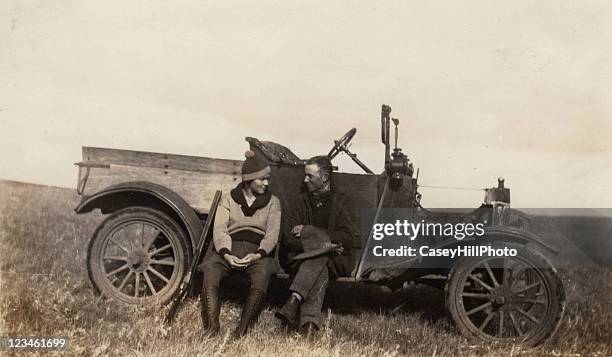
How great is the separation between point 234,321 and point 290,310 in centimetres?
68

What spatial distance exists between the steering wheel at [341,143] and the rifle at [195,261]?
1027mm

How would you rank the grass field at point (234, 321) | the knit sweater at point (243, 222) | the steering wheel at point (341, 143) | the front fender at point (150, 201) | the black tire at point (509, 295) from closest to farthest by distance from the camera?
the grass field at point (234, 321) → the black tire at point (509, 295) → the knit sweater at point (243, 222) → the front fender at point (150, 201) → the steering wheel at point (341, 143)

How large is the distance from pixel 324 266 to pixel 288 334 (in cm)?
58

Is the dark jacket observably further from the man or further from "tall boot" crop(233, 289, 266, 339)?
"tall boot" crop(233, 289, 266, 339)

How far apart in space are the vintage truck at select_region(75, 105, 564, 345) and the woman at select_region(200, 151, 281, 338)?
24 cm

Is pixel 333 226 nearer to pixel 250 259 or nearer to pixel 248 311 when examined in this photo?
pixel 250 259

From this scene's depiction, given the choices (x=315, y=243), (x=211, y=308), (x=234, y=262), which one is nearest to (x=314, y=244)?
(x=315, y=243)

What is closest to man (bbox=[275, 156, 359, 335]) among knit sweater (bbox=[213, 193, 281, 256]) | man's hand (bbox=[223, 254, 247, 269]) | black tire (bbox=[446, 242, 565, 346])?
knit sweater (bbox=[213, 193, 281, 256])

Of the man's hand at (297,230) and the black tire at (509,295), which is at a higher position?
the man's hand at (297,230)

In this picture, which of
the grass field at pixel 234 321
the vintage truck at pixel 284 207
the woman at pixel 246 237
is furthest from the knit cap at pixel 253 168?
the grass field at pixel 234 321

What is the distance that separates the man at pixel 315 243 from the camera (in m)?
4.32

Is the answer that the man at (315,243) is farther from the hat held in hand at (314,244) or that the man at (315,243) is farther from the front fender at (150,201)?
the front fender at (150,201)

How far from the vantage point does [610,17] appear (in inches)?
199

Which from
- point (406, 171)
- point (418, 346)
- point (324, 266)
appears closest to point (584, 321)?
point (418, 346)
